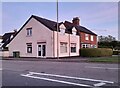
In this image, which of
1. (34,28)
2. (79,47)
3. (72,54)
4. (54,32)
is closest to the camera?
(54,32)

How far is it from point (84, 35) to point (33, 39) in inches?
559

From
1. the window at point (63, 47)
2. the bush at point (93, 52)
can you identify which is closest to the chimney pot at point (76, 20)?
the bush at point (93, 52)

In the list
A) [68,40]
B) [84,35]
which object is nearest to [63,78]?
[68,40]

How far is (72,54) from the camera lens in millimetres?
43188

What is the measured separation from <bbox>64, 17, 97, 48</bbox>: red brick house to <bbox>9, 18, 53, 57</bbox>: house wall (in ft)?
27.4

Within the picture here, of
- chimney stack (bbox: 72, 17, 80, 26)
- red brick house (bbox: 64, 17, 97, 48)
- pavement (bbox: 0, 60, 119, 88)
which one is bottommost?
pavement (bbox: 0, 60, 119, 88)

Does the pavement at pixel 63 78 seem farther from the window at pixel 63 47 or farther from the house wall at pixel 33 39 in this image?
the window at pixel 63 47

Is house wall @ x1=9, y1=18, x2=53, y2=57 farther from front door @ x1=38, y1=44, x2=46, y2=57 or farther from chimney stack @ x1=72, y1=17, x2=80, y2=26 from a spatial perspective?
chimney stack @ x1=72, y1=17, x2=80, y2=26

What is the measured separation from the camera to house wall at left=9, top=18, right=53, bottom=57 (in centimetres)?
3708

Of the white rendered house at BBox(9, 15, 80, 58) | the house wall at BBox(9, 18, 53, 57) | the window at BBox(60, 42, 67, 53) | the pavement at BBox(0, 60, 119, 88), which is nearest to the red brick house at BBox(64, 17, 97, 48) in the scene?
the white rendered house at BBox(9, 15, 80, 58)

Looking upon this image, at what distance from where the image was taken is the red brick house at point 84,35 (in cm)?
4749

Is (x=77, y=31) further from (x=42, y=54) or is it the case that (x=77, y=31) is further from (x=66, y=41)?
(x=42, y=54)

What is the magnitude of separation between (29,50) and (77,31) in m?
11.9

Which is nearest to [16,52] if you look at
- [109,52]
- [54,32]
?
[54,32]
